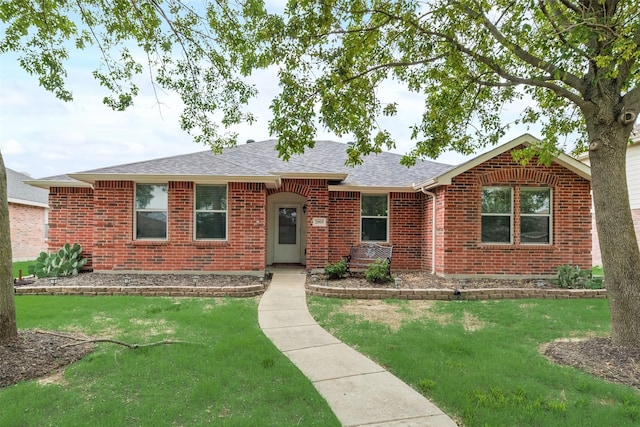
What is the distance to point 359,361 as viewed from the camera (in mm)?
4621

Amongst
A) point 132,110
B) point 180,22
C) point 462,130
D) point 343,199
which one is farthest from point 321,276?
point 180,22

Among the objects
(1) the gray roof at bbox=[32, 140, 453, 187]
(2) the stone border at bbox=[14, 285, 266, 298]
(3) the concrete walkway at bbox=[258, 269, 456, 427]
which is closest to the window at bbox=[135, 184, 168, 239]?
(1) the gray roof at bbox=[32, 140, 453, 187]

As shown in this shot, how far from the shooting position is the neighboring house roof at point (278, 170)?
1023 cm

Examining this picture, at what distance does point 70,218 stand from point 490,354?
487 inches

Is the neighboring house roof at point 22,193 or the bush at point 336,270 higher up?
the neighboring house roof at point 22,193

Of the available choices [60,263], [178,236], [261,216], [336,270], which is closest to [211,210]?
[178,236]

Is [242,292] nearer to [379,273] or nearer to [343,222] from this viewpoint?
[379,273]

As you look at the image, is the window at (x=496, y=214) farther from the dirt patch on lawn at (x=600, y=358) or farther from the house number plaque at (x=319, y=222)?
the dirt patch on lawn at (x=600, y=358)

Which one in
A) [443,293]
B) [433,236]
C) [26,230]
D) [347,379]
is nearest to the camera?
[347,379]

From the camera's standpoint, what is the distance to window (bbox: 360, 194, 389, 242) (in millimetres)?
12406

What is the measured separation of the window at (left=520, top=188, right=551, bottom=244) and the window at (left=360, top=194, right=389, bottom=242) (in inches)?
162

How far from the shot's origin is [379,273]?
9.48 meters

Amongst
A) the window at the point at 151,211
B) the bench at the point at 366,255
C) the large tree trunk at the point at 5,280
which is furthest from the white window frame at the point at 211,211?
the large tree trunk at the point at 5,280

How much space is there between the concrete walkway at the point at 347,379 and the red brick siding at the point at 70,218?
26.1 feet
